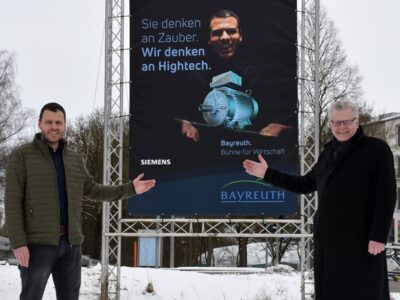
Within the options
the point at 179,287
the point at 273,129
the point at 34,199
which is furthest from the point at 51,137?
the point at 179,287

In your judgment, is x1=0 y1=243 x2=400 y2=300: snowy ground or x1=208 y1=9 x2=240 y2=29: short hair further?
x1=0 y1=243 x2=400 y2=300: snowy ground

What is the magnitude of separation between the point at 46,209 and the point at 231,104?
167 inches

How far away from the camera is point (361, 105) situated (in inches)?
923

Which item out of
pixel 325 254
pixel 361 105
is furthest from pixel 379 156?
pixel 361 105

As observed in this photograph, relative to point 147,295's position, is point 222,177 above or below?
above

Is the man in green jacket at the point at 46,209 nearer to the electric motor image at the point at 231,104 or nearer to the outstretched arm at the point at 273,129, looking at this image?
the electric motor image at the point at 231,104

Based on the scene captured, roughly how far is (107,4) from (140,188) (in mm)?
4445

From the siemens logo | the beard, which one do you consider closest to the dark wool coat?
the beard

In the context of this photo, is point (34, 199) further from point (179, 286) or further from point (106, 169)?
point (179, 286)

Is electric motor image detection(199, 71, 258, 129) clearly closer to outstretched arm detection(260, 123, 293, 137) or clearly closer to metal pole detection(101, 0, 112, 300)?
outstretched arm detection(260, 123, 293, 137)

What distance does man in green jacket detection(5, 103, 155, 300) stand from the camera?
3.98m

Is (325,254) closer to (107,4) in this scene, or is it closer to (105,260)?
(105,260)

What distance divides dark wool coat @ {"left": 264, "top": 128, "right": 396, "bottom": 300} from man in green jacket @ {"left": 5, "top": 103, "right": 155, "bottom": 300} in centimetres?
180

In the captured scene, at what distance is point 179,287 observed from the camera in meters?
9.00
